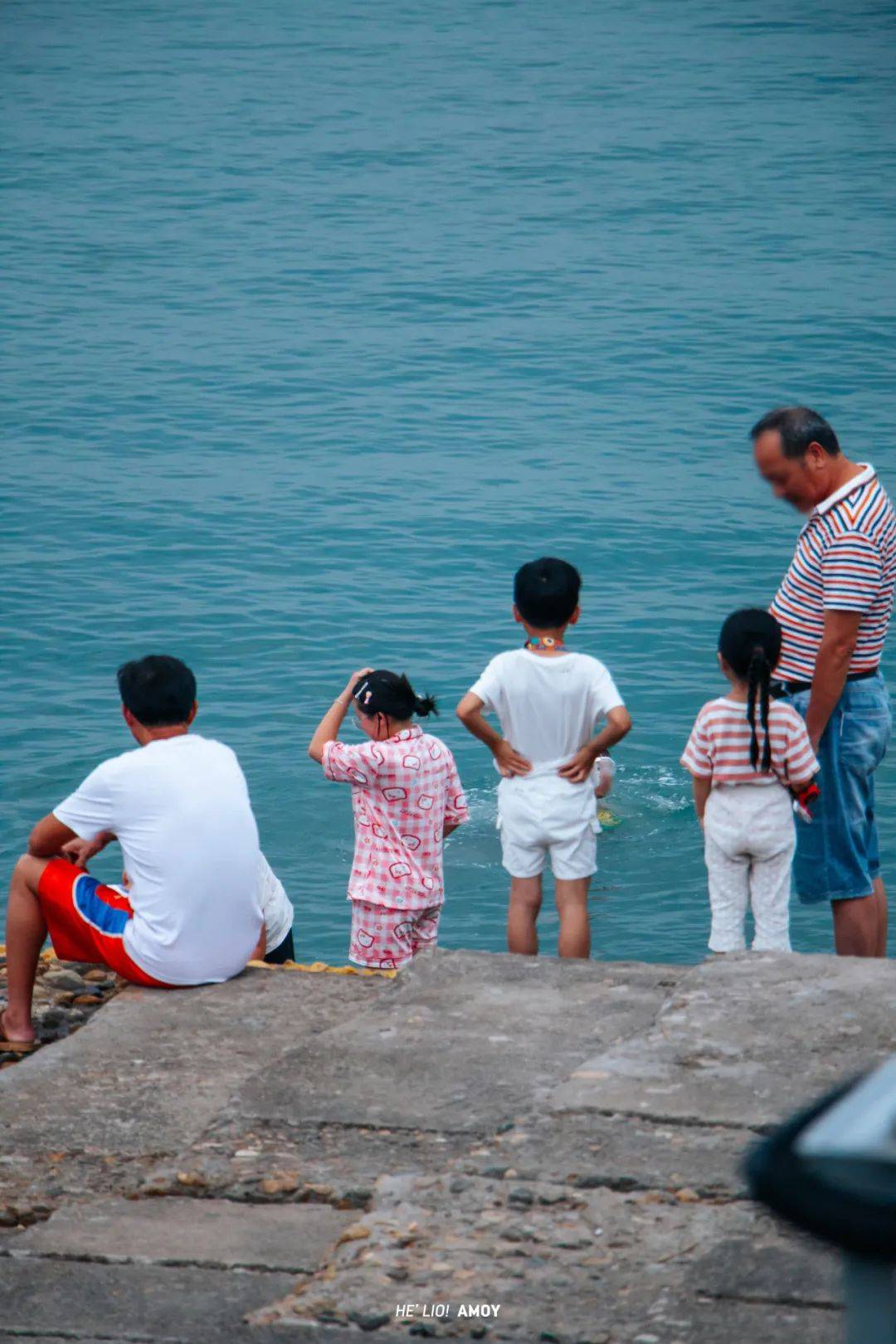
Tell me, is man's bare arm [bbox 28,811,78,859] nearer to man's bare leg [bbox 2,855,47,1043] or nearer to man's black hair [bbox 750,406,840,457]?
man's bare leg [bbox 2,855,47,1043]

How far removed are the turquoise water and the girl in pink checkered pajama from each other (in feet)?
8.39

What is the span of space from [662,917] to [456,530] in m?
7.40

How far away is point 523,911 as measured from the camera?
5.90 meters

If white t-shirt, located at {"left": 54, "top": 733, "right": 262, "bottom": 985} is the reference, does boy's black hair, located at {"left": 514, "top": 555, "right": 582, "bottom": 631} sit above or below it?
above

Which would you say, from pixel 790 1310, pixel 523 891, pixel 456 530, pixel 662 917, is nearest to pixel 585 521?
pixel 456 530

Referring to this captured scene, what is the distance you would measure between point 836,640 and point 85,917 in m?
2.41

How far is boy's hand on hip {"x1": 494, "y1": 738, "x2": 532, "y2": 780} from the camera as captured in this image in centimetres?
571

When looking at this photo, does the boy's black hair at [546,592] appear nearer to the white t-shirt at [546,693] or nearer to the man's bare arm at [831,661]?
the white t-shirt at [546,693]

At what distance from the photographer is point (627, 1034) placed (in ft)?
15.4

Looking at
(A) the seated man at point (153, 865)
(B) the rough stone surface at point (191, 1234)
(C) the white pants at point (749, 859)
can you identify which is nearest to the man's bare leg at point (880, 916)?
(C) the white pants at point (749, 859)

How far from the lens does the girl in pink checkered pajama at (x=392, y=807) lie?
5832 millimetres

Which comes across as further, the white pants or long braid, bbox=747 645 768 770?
the white pants

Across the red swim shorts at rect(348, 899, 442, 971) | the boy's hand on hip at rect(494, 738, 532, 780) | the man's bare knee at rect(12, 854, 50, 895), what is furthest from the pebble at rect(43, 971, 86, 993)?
the boy's hand on hip at rect(494, 738, 532, 780)

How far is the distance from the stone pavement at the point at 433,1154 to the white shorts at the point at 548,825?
0.55 metres
